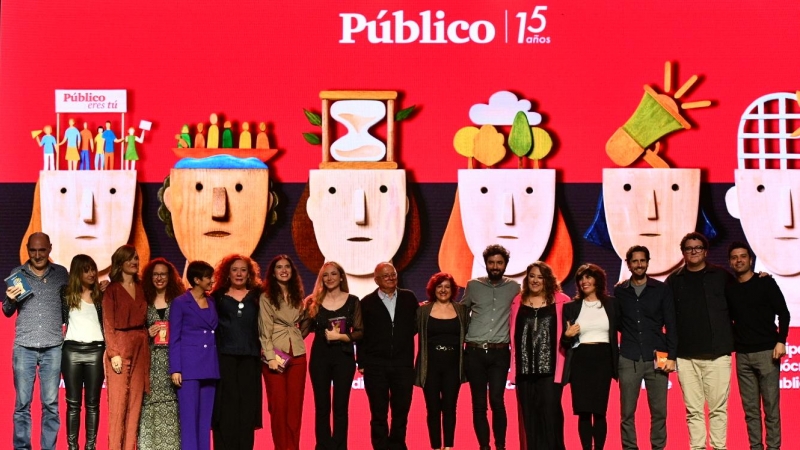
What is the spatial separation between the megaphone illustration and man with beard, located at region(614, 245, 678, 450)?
87cm

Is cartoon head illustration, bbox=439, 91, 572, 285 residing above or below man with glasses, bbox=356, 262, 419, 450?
above

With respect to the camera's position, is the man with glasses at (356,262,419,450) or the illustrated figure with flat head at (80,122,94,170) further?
the illustrated figure with flat head at (80,122,94,170)

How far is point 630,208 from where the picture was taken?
6.80 m

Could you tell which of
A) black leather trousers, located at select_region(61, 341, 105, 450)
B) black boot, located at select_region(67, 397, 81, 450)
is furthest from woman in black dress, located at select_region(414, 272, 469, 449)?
black boot, located at select_region(67, 397, 81, 450)

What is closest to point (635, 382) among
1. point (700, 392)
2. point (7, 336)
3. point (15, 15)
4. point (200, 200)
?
point (700, 392)

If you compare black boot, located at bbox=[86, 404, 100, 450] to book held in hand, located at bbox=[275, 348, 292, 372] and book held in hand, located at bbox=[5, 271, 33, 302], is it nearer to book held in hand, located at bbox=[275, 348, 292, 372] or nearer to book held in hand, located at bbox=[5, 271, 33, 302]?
book held in hand, located at bbox=[5, 271, 33, 302]

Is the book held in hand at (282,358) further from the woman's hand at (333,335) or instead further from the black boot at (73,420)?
the black boot at (73,420)

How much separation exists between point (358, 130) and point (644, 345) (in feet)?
6.96

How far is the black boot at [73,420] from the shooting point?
6.06 metres

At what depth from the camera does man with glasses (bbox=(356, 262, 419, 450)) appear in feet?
20.2

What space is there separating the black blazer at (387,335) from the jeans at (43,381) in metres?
1.64

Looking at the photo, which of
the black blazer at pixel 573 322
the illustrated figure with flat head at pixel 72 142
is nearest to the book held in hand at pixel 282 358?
the black blazer at pixel 573 322

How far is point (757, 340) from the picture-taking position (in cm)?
609

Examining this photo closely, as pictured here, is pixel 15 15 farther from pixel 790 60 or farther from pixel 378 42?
pixel 790 60
